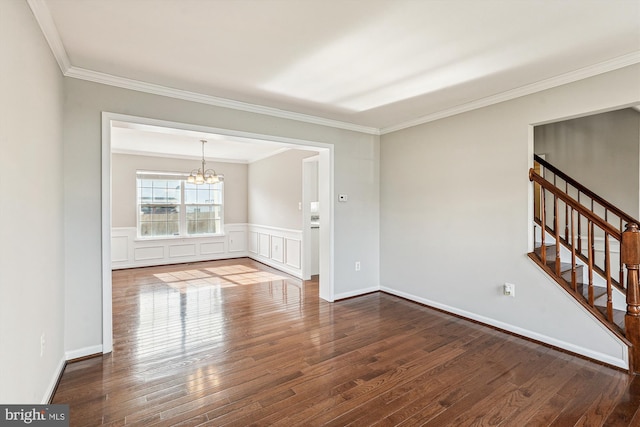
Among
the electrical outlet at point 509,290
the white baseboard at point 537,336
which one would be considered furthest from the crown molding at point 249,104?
the white baseboard at point 537,336

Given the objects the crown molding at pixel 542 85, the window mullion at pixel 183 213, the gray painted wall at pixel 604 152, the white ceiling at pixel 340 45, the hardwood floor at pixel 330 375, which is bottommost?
the hardwood floor at pixel 330 375

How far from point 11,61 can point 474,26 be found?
2558 millimetres

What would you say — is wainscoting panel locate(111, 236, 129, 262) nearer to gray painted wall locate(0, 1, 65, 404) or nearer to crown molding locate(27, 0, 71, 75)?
gray painted wall locate(0, 1, 65, 404)

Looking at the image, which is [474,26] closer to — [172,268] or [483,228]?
[483,228]

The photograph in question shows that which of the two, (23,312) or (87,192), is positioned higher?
(87,192)

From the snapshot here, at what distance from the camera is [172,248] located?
6.78 metres

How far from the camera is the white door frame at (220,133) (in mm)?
2742

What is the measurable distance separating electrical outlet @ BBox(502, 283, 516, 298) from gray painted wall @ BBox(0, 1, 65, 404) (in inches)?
148

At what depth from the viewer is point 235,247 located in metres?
7.59

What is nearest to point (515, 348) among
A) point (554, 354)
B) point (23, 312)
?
point (554, 354)

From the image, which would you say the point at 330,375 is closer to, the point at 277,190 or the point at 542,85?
the point at 542,85

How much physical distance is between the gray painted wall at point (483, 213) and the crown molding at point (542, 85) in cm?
5

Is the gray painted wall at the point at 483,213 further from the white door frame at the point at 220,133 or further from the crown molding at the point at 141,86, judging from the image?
the crown molding at the point at 141,86

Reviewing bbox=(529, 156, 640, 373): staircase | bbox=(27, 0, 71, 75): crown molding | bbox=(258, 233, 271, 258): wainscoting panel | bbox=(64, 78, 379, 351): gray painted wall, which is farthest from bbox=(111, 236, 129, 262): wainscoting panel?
bbox=(529, 156, 640, 373): staircase
